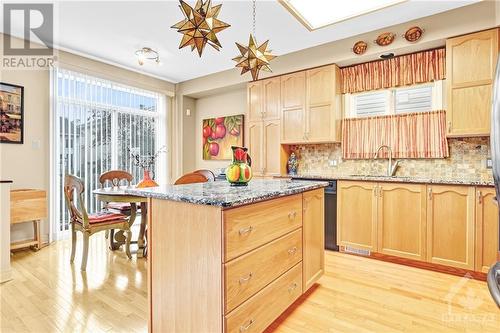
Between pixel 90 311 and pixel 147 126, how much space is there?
3.62 m

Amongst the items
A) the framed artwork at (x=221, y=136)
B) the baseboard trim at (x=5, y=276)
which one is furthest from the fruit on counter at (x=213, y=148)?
the baseboard trim at (x=5, y=276)

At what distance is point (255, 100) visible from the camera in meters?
4.35

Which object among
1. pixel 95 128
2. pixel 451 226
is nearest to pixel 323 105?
pixel 451 226

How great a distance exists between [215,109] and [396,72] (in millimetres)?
3182

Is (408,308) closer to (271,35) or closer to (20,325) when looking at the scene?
(20,325)

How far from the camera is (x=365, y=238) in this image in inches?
124

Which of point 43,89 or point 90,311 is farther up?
point 43,89

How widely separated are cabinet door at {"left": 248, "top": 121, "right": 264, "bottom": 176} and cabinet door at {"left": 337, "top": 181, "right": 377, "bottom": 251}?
138 cm

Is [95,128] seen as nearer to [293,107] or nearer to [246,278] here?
[293,107]

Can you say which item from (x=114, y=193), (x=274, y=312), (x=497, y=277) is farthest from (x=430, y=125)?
(x=114, y=193)

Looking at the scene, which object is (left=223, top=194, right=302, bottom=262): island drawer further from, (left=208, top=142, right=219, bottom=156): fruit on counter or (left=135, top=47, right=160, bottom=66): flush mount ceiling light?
(left=208, top=142, right=219, bottom=156): fruit on counter

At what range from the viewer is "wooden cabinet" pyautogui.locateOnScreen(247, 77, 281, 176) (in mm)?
4145

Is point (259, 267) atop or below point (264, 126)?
below

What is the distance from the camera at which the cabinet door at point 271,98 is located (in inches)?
162
